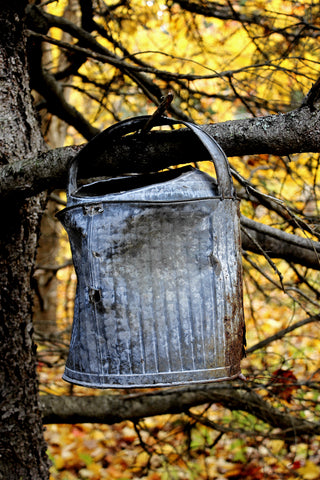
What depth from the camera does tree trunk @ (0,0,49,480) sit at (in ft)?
6.00

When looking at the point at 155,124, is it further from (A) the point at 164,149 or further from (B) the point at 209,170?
(B) the point at 209,170

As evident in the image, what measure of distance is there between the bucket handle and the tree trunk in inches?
19.4

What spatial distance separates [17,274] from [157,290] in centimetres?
92

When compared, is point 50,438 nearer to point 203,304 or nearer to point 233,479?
point 233,479

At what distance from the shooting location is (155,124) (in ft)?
4.50

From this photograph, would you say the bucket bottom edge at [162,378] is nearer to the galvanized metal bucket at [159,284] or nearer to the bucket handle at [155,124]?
the galvanized metal bucket at [159,284]

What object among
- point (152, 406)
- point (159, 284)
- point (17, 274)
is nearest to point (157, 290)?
point (159, 284)

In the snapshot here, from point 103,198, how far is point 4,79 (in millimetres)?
970

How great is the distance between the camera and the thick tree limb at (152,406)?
2529 mm

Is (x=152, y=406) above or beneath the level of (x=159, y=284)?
beneath

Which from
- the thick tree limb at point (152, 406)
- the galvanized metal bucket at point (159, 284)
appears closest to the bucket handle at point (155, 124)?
the galvanized metal bucket at point (159, 284)

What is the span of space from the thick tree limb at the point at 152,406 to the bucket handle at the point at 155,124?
5.27 ft

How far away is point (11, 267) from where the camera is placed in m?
1.86

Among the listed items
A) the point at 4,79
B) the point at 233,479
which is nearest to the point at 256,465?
the point at 233,479
